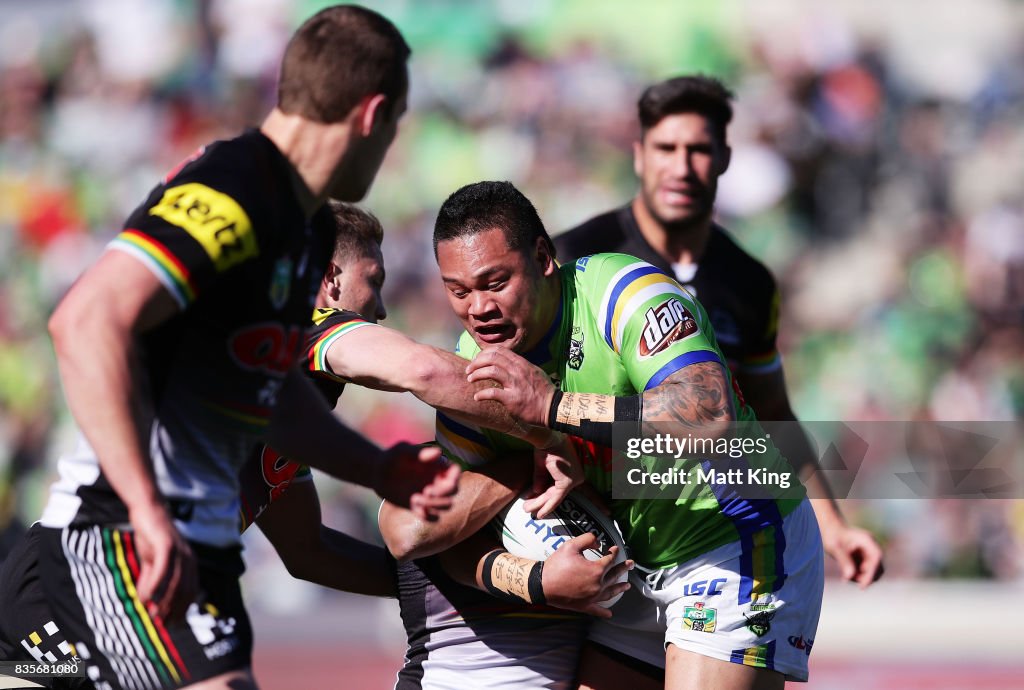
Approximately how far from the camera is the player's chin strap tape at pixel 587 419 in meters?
3.64

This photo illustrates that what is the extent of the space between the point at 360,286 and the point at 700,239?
211 cm

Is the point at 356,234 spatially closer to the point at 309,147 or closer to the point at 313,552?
the point at 313,552

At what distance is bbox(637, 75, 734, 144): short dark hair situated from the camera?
6258 mm

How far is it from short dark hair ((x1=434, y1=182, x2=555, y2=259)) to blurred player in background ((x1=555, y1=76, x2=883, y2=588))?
1565 mm

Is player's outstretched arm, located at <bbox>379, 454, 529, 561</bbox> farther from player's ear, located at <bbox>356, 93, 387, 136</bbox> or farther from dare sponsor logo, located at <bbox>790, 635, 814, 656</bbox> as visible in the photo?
player's ear, located at <bbox>356, 93, 387, 136</bbox>

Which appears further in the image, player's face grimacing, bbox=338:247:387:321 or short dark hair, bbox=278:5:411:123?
player's face grimacing, bbox=338:247:387:321

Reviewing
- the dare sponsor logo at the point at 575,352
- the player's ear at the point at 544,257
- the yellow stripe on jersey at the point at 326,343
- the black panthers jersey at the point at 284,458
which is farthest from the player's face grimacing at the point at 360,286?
the dare sponsor logo at the point at 575,352

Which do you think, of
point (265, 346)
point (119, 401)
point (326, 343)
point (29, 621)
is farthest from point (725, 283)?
point (119, 401)

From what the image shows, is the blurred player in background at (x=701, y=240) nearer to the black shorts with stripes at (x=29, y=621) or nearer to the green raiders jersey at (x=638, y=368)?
the green raiders jersey at (x=638, y=368)

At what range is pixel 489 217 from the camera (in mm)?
3961

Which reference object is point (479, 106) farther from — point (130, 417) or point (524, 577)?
point (130, 417)

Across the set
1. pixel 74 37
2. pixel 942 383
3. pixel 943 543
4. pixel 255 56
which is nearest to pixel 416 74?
pixel 255 56

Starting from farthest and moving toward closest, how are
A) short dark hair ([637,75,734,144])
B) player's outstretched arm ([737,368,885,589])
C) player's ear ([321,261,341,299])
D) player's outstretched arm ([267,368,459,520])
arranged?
short dark hair ([637,75,734,144]) < player's outstretched arm ([737,368,885,589]) < player's ear ([321,261,341,299]) < player's outstretched arm ([267,368,459,520])

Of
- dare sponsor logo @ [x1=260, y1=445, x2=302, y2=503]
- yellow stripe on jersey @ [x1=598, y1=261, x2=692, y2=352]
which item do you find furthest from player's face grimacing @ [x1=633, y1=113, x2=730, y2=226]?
dare sponsor logo @ [x1=260, y1=445, x2=302, y2=503]
